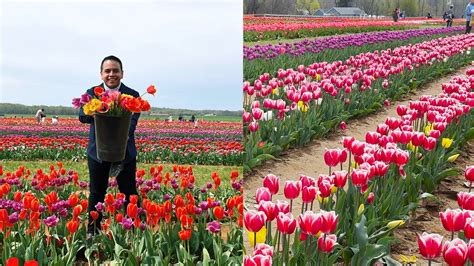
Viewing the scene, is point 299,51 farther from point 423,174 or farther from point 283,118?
point 423,174

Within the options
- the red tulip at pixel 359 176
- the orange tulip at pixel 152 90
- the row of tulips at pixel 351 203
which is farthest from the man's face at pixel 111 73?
the red tulip at pixel 359 176

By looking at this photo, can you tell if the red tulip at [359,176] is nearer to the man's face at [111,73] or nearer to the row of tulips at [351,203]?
the row of tulips at [351,203]

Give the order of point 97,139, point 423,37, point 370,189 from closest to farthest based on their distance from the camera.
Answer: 1. point 97,139
2. point 370,189
3. point 423,37

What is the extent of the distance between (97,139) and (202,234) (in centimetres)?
80

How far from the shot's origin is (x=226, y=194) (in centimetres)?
337

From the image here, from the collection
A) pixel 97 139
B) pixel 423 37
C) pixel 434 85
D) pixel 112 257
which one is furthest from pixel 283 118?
pixel 423 37

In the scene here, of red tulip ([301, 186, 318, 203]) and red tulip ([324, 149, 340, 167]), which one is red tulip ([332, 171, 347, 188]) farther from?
red tulip ([301, 186, 318, 203])

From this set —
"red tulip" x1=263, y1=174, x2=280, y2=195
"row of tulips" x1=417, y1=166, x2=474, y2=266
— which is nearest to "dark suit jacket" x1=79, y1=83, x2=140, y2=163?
"red tulip" x1=263, y1=174, x2=280, y2=195

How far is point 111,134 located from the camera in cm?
212

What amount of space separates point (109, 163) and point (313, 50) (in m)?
7.79

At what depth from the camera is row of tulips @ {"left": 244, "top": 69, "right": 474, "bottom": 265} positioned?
5.19 feet

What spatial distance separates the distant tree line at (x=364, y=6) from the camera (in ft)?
7.63

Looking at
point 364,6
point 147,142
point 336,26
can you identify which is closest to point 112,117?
point 147,142

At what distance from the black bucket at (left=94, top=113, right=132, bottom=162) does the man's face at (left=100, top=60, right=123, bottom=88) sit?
151 mm
